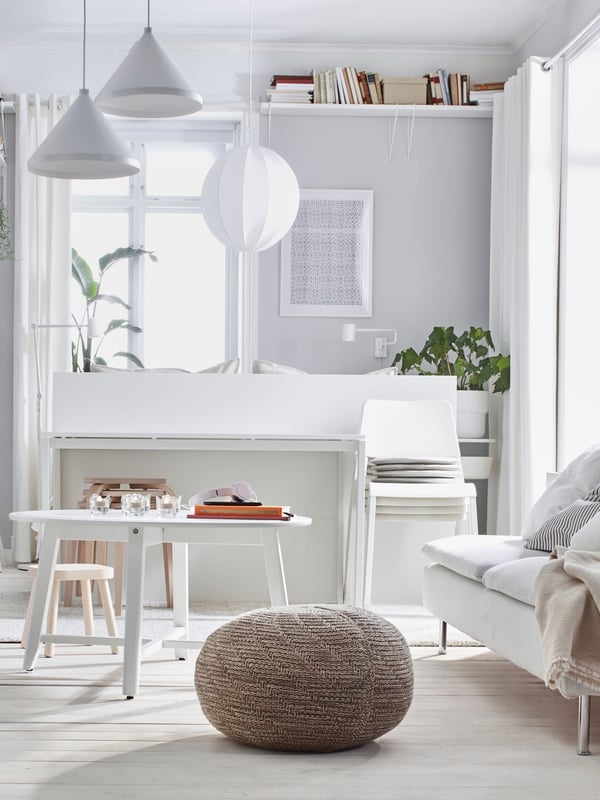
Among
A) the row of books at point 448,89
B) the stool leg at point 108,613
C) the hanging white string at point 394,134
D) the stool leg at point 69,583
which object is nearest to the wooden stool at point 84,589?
the stool leg at point 108,613

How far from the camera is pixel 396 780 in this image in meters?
2.34

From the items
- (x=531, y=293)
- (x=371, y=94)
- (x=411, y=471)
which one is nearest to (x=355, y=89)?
(x=371, y=94)

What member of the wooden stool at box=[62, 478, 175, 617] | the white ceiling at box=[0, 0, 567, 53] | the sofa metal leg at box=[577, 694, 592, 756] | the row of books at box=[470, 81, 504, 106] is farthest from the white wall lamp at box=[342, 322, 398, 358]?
the sofa metal leg at box=[577, 694, 592, 756]

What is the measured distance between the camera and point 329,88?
6.39 meters

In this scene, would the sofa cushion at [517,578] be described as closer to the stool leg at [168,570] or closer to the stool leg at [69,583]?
the stool leg at [168,570]

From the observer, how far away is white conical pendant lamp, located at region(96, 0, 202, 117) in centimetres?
350

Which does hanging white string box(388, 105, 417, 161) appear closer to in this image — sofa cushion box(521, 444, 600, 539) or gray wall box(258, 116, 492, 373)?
gray wall box(258, 116, 492, 373)

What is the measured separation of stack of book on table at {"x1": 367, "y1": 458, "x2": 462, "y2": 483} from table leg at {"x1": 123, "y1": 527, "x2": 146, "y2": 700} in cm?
183

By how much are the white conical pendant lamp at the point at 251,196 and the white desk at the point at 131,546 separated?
2022mm

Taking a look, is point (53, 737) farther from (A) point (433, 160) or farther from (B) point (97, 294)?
(A) point (433, 160)

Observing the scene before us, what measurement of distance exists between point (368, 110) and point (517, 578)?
4070mm

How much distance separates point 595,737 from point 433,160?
14.6ft

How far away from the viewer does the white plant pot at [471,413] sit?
19.1 feet

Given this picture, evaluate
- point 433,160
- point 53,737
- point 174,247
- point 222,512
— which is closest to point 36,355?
point 174,247
